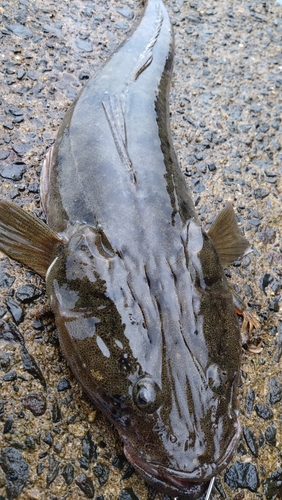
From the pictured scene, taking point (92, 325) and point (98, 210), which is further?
point (98, 210)

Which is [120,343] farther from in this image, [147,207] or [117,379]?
[147,207]

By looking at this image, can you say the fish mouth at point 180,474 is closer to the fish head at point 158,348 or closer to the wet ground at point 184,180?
the fish head at point 158,348

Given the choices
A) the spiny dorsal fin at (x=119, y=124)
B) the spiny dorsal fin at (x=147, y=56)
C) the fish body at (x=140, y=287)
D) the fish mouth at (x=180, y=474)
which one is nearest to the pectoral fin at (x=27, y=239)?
the fish body at (x=140, y=287)

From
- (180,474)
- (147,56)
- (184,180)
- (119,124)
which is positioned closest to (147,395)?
(180,474)

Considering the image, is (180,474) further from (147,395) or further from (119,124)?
(119,124)


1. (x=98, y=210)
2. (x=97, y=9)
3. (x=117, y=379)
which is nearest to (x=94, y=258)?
(x=98, y=210)

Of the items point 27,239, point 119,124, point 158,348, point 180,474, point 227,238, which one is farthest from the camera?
point 119,124

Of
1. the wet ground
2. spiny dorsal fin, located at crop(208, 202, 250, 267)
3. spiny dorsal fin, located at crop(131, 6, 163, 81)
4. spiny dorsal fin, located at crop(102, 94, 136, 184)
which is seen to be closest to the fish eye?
the wet ground
